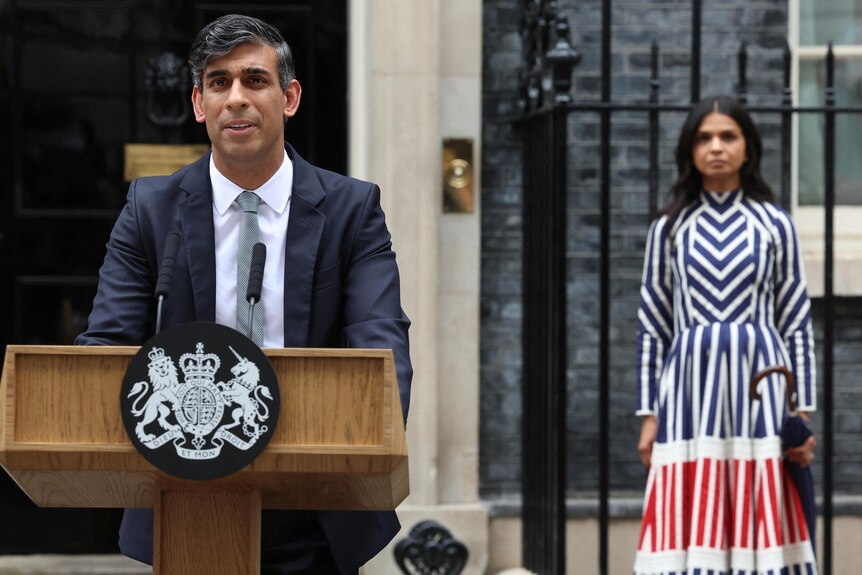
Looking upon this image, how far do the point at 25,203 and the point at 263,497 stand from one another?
422cm

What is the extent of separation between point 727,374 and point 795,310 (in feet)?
1.02

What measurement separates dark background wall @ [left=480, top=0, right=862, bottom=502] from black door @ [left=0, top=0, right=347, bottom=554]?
1.24 metres

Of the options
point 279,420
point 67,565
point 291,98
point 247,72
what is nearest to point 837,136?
point 67,565

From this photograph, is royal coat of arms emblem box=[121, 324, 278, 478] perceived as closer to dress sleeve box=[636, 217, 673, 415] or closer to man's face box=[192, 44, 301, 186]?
man's face box=[192, 44, 301, 186]

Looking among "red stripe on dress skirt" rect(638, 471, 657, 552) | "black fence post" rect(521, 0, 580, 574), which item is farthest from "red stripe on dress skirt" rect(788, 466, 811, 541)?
"black fence post" rect(521, 0, 580, 574)

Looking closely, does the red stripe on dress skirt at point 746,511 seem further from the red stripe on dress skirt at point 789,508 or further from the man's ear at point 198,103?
the man's ear at point 198,103

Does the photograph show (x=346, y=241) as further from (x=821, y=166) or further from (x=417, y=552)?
(x=821, y=166)

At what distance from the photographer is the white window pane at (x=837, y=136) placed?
6.81 m

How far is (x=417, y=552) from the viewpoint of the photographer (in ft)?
20.4

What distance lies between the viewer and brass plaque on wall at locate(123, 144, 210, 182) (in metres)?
6.60

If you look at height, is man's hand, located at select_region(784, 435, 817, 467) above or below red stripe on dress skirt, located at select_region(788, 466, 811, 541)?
above

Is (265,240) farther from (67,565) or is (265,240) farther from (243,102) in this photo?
(67,565)

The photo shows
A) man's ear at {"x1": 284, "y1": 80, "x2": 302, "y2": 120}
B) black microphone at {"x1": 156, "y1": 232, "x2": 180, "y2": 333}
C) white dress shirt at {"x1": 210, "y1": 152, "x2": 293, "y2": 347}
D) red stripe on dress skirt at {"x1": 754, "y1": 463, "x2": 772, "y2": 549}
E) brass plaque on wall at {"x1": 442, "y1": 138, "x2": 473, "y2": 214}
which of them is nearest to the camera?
black microphone at {"x1": 156, "y1": 232, "x2": 180, "y2": 333}

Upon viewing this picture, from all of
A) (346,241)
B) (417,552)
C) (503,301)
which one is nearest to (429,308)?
(503,301)
